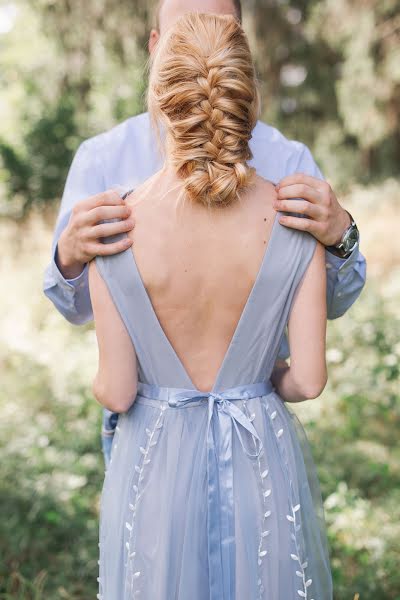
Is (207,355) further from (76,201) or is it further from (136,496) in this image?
(76,201)

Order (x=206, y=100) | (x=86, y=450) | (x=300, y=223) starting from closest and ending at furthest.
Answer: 1. (x=206, y=100)
2. (x=300, y=223)
3. (x=86, y=450)

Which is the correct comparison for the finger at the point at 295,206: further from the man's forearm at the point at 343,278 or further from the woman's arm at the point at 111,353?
the woman's arm at the point at 111,353

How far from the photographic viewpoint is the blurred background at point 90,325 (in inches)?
138

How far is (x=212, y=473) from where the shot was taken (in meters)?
1.70

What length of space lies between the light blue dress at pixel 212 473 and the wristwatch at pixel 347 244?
183 mm

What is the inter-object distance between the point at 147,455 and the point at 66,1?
933 centimetres

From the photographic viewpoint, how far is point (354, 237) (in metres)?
1.88

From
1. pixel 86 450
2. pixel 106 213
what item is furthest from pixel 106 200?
pixel 86 450

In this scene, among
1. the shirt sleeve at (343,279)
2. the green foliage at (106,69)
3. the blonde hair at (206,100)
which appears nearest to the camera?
the blonde hair at (206,100)

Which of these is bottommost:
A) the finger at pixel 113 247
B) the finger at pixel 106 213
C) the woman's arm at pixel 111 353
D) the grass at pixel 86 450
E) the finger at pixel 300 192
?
the grass at pixel 86 450

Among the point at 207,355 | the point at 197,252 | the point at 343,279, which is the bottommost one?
the point at 207,355

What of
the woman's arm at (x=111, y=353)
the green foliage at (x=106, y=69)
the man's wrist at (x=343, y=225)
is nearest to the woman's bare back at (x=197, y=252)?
the woman's arm at (x=111, y=353)

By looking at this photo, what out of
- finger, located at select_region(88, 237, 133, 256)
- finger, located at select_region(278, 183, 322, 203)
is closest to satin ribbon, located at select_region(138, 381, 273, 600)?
finger, located at select_region(88, 237, 133, 256)

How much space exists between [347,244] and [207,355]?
52cm
